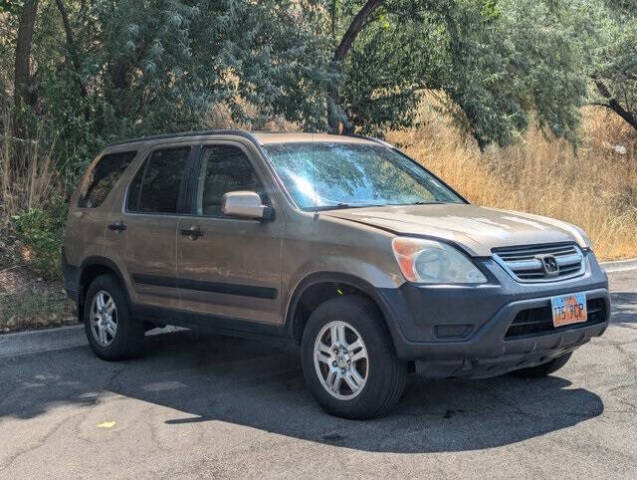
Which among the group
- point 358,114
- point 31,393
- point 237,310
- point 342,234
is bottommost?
point 31,393

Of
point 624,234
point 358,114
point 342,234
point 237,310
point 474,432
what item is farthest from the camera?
point 624,234

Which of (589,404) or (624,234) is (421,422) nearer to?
(589,404)

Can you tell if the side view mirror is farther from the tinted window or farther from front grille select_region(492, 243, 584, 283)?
front grille select_region(492, 243, 584, 283)

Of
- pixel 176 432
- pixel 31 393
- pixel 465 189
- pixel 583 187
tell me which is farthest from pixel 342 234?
pixel 583 187

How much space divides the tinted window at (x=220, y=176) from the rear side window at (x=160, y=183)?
0.74ft

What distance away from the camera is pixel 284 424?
19.0 feet

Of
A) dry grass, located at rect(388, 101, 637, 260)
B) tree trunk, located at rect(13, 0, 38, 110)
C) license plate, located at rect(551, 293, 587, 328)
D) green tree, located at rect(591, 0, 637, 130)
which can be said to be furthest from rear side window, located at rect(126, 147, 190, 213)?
green tree, located at rect(591, 0, 637, 130)

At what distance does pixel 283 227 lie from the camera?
6254 millimetres

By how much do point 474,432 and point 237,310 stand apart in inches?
75.3

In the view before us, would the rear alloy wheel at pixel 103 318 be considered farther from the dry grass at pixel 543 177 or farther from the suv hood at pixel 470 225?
the dry grass at pixel 543 177

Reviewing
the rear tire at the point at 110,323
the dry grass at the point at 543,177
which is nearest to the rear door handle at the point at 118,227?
the rear tire at the point at 110,323

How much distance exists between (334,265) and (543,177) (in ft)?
47.3

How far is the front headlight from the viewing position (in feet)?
18.1

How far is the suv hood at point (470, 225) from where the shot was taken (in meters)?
5.66
